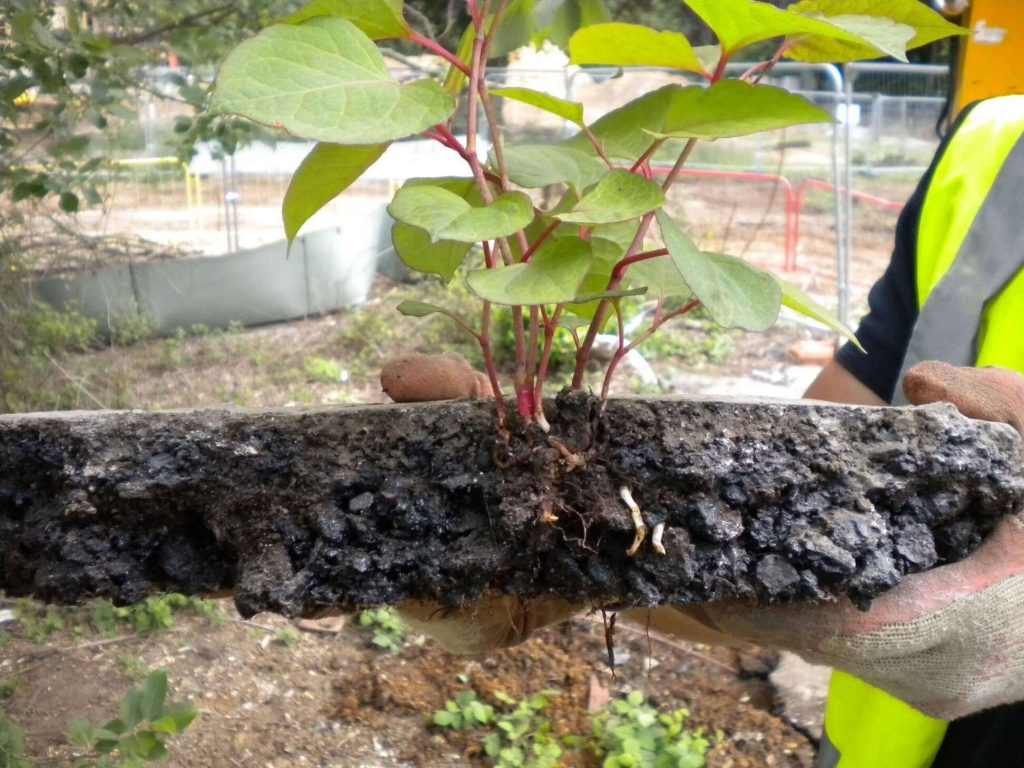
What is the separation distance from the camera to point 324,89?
0.57 m

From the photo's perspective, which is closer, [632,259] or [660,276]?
[632,259]

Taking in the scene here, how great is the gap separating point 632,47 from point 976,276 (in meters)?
0.87

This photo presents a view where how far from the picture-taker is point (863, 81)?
917cm

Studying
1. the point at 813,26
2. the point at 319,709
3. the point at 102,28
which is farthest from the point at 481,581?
the point at 102,28

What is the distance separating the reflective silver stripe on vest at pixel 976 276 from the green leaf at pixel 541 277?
86 cm

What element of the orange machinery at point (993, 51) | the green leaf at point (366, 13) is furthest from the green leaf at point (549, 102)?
the orange machinery at point (993, 51)

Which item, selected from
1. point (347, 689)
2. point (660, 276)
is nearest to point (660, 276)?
point (660, 276)

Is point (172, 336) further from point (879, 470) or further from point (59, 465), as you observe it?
point (879, 470)

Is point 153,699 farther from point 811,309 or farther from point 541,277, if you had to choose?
point 811,309

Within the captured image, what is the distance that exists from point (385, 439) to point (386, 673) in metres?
1.84

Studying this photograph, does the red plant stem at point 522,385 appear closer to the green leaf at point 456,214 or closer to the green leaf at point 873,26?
the green leaf at point 456,214

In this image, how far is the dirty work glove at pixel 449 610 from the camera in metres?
0.88

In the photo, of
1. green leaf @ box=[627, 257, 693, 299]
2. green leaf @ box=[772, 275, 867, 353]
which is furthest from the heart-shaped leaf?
green leaf @ box=[772, 275, 867, 353]

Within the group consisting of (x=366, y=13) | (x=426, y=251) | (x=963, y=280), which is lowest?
(x=963, y=280)
